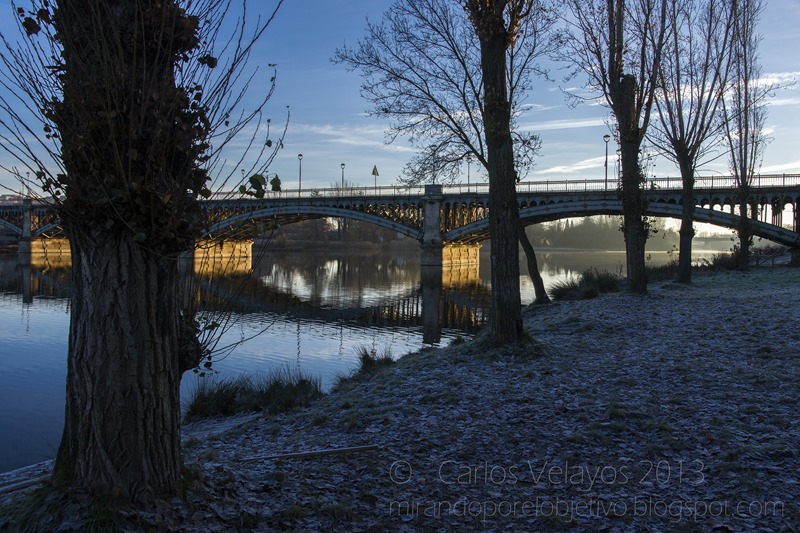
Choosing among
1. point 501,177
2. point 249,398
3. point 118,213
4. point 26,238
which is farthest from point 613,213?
point 26,238

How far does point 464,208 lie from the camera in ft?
200

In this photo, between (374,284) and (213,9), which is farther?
(374,284)

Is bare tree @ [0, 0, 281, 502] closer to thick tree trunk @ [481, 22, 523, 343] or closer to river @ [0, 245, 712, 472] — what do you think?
river @ [0, 245, 712, 472]

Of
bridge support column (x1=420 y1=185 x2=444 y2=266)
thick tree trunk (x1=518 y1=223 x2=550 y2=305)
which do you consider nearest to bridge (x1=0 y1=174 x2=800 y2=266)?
bridge support column (x1=420 y1=185 x2=444 y2=266)

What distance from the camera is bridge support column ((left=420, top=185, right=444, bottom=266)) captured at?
191 ft

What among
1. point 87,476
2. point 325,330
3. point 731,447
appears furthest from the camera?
point 325,330

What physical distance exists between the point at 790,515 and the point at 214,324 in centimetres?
425

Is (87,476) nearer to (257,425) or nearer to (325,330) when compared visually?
(257,425)

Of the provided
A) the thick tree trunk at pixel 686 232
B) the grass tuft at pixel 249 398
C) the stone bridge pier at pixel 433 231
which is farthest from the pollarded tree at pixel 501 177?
the stone bridge pier at pixel 433 231

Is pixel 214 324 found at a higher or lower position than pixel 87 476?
higher

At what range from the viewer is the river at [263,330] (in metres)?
9.51

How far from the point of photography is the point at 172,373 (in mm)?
3924

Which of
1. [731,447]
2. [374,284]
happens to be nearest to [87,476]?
[731,447]

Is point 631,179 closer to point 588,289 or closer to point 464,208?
point 588,289
